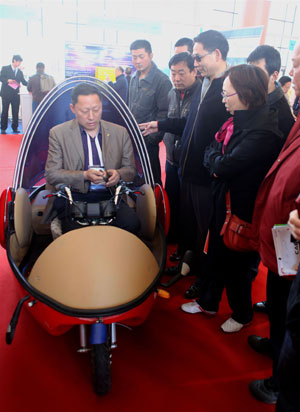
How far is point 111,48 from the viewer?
354 inches

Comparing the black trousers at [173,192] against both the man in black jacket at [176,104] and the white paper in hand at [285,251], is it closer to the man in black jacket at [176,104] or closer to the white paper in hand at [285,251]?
the man in black jacket at [176,104]

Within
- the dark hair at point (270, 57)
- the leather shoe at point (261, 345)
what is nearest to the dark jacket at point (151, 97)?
the dark hair at point (270, 57)

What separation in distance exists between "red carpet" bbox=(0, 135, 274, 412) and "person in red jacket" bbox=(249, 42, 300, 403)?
0.61 ft

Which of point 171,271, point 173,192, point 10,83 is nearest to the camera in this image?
point 171,271

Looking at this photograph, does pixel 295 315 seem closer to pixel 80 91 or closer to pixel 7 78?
pixel 80 91

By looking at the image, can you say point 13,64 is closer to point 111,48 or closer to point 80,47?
point 80,47

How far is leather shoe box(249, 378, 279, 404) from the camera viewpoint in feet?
4.92

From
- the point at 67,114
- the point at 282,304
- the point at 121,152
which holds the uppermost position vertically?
the point at 67,114

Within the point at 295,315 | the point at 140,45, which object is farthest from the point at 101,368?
the point at 140,45

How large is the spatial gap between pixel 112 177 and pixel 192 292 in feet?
3.26

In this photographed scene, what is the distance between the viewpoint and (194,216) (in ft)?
8.07

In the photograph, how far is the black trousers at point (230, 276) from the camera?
1806mm

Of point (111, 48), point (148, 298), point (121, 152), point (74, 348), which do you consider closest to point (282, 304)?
point (148, 298)

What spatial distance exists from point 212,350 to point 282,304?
2.09 ft
